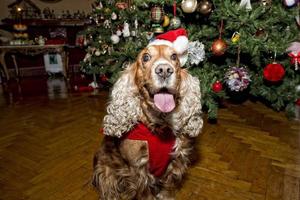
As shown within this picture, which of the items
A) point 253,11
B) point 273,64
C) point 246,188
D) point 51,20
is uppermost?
point 51,20

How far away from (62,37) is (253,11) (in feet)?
17.5

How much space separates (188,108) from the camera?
155 cm

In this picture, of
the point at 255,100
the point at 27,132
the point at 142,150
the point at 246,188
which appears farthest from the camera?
the point at 255,100

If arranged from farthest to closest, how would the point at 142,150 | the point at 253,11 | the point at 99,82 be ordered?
the point at 99,82 → the point at 253,11 → the point at 142,150

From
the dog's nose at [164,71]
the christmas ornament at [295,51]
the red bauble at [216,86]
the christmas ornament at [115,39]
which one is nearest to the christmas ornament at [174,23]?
the red bauble at [216,86]

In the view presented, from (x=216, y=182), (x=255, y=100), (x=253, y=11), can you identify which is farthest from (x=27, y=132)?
(x=255, y=100)

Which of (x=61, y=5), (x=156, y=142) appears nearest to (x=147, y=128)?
(x=156, y=142)

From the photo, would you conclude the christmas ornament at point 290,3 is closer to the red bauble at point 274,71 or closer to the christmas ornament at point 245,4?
the christmas ornament at point 245,4

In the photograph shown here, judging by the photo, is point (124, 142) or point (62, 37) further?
point (62, 37)

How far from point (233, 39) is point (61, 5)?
5490 millimetres

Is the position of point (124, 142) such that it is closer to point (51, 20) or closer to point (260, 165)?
point (260, 165)

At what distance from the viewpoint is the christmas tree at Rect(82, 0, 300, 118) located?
225 cm

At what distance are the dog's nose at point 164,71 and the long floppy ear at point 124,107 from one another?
27cm

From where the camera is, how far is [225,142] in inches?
94.6
